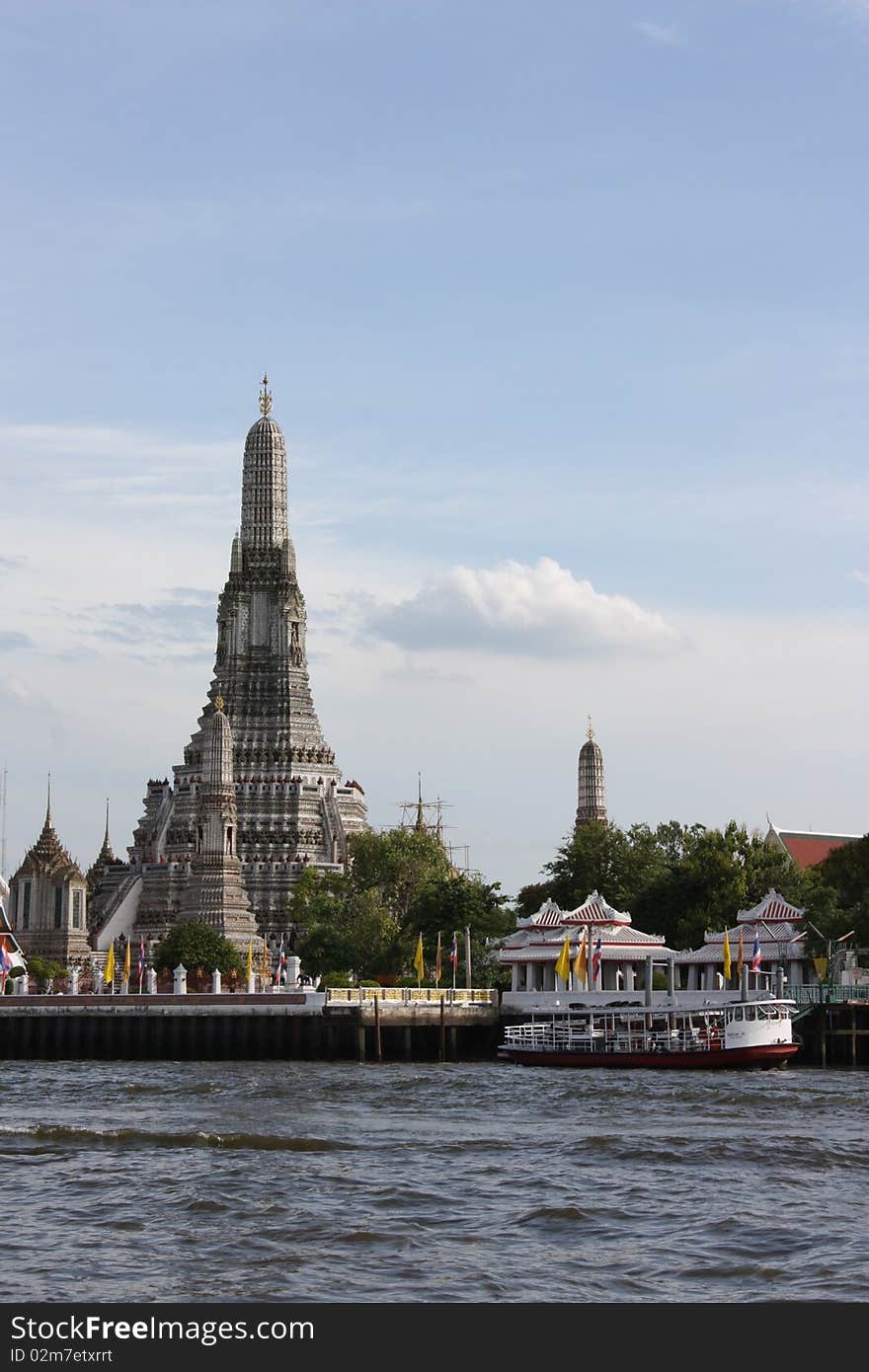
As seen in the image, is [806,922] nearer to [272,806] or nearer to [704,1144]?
[704,1144]

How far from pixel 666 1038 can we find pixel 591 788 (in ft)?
238

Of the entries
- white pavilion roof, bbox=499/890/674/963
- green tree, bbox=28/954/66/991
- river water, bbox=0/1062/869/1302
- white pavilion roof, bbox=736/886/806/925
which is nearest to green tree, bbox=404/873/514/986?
white pavilion roof, bbox=499/890/674/963

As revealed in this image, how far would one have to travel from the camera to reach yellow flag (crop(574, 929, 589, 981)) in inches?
3868

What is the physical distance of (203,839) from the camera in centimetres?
14475

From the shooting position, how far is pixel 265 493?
16662cm

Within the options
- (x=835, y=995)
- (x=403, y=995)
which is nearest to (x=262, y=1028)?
(x=403, y=995)

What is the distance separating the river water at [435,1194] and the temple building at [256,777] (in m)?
81.7

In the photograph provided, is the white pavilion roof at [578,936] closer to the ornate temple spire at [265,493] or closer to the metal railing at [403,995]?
the metal railing at [403,995]

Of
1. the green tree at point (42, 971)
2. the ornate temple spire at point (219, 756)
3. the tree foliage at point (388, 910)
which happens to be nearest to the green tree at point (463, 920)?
the tree foliage at point (388, 910)

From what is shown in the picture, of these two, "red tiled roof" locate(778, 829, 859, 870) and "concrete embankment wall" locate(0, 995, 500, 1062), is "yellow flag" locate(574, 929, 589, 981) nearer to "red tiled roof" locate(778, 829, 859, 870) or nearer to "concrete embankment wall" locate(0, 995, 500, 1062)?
"concrete embankment wall" locate(0, 995, 500, 1062)

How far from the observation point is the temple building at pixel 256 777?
151m

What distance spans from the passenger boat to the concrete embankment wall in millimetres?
3864

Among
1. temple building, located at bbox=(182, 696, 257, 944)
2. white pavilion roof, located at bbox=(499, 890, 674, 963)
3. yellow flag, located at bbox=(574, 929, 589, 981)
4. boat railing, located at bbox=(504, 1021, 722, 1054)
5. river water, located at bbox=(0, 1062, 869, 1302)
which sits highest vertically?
temple building, located at bbox=(182, 696, 257, 944)
